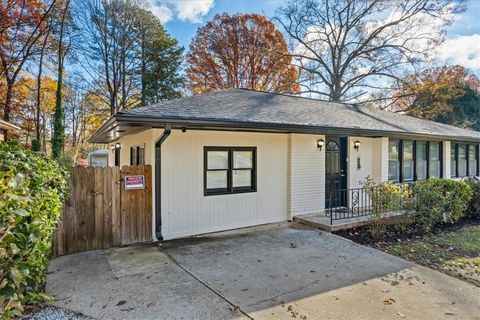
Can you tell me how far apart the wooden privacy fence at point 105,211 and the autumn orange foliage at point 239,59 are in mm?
16962

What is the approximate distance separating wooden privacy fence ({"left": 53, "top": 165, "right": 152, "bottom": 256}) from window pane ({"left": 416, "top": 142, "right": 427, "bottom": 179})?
385 inches

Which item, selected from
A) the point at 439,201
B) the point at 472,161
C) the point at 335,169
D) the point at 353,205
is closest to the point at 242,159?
the point at 335,169

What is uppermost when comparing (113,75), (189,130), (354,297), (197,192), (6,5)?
(6,5)

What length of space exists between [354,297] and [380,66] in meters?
19.7

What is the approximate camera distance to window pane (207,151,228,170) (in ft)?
22.0

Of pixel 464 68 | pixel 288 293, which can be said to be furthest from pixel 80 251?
pixel 464 68

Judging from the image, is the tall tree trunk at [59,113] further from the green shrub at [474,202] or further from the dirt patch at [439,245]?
the green shrub at [474,202]

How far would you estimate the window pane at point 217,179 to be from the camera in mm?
6715

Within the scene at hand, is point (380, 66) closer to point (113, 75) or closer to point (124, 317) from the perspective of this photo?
point (113, 75)

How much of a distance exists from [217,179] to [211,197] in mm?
453

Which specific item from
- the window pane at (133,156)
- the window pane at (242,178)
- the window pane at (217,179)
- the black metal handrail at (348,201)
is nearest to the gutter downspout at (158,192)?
the window pane at (217,179)

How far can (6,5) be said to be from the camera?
14.8 m

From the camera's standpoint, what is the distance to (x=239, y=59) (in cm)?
2175

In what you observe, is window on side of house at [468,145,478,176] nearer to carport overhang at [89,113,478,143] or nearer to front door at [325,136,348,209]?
carport overhang at [89,113,478,143]
